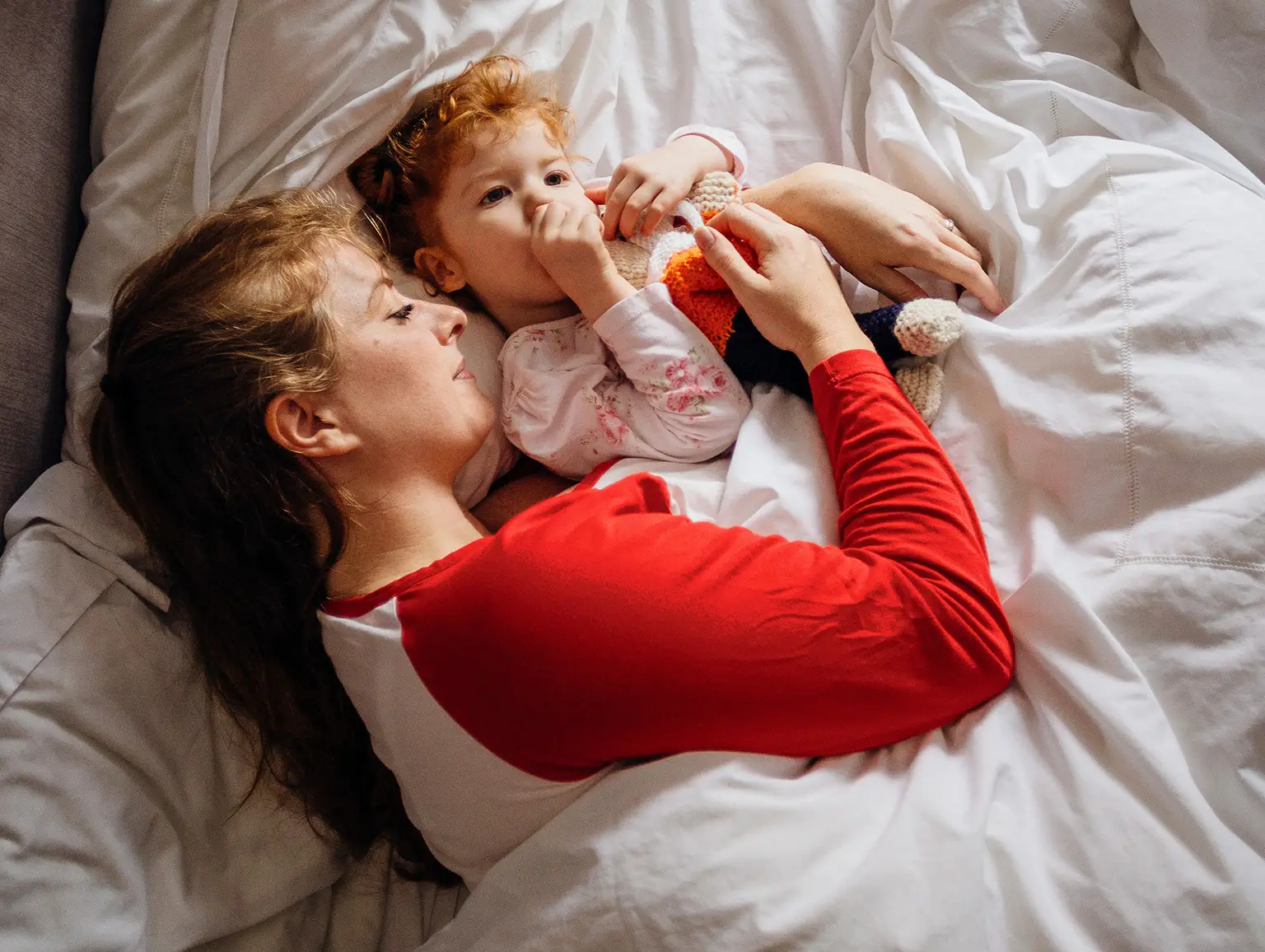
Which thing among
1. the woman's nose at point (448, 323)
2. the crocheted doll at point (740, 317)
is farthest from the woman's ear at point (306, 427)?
the crocheted doll at point (740, 317)

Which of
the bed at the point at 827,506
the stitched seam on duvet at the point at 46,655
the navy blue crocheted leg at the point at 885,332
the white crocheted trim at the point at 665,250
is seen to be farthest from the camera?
the white crocheted trim at the point at 665,250

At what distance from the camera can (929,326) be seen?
86 cm

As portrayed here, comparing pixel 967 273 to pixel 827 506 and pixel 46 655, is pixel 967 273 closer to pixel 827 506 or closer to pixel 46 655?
pixel 827 506

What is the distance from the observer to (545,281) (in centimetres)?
101

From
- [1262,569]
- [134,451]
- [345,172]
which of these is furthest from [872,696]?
[345,172]

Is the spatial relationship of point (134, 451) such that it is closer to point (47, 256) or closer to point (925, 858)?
point (47, 256)

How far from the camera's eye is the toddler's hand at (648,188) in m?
0.98

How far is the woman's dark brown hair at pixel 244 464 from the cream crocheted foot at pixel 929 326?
560 millimetres

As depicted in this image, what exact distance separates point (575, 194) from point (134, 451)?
0.54 meters

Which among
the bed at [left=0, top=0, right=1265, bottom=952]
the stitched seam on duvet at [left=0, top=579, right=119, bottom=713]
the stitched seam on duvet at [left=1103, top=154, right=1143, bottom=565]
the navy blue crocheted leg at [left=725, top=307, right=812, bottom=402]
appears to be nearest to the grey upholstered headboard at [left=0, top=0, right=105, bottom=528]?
the bed at [left=0, top=0, right=1265, bottom=952]

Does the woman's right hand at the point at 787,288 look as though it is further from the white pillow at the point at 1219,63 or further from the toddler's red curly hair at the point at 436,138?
the white pillow at the point at 1219,63

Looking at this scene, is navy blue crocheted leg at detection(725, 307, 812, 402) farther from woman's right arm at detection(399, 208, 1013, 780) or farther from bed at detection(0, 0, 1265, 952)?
woman's right arm at detection(399, 208, 1013, 780)

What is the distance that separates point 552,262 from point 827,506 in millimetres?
397

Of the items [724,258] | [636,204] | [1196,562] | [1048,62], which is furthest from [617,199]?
[1196,562]
